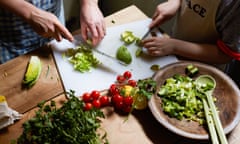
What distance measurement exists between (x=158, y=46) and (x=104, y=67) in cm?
19

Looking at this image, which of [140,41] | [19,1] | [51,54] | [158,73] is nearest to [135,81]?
[158,73]

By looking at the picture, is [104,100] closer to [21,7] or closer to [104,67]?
[104,67]

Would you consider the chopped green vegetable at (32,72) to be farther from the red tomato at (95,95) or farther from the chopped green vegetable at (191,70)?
the chopped green vegetable at (191,70)

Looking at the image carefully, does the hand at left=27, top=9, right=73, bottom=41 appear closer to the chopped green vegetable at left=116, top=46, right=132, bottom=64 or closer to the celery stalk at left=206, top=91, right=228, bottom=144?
the chopped green vegetable at left=116, top=46, right=132, bottom=64

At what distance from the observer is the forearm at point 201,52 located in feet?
3.47

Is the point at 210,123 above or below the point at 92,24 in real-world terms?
below

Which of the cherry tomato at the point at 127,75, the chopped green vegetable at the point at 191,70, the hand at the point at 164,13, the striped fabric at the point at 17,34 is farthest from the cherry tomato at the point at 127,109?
the striped fabric at the point at 17,34

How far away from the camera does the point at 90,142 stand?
0.80 metres

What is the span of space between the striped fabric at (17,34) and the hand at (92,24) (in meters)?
0.16

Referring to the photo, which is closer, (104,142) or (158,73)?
(104,142)

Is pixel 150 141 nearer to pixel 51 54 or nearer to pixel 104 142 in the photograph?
pixel 104 142

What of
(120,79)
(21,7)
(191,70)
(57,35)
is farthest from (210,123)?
(21,7)

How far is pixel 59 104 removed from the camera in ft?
3.04

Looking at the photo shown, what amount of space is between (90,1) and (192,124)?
571 mm
